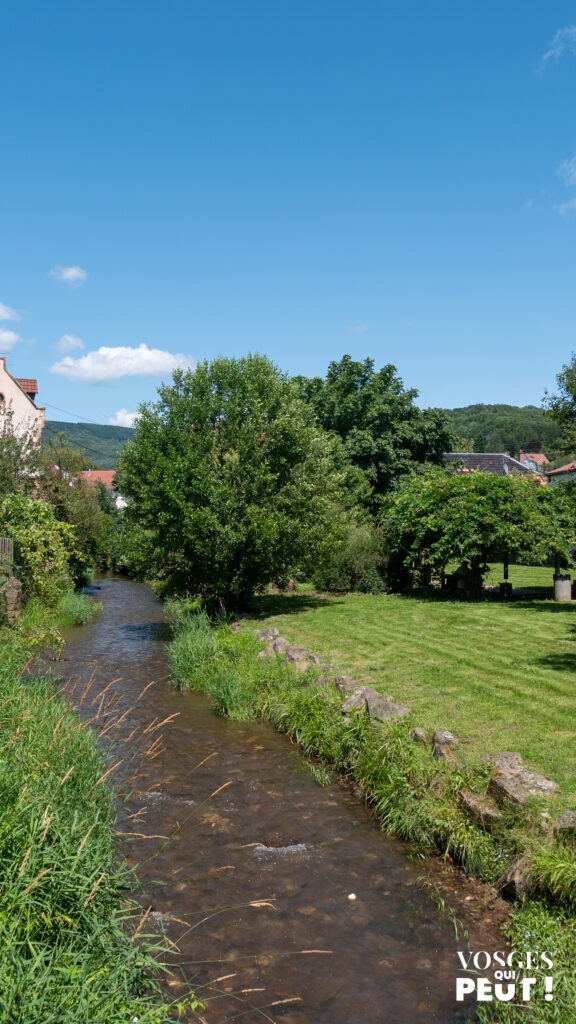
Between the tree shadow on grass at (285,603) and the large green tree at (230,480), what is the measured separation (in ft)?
2.71

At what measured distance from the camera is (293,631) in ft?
55.3

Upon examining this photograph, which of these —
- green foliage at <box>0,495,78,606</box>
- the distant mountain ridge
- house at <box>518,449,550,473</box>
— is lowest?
green foliage at <box>0,495,78,606</box>

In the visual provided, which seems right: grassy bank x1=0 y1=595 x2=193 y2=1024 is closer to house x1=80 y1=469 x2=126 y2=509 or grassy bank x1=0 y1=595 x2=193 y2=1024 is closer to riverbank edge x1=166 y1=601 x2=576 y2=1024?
riverbank edge x1=166 y1=601 x2=576 y2=1024

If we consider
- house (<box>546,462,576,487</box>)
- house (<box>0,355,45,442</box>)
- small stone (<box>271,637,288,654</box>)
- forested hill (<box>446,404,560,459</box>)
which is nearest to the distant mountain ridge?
forested hill (<box>446,404,560,459</box>)

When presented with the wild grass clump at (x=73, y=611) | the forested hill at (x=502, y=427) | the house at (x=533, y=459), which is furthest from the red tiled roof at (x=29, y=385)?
the forested hill at (x=502, y=427)

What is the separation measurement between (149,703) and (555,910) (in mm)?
8704

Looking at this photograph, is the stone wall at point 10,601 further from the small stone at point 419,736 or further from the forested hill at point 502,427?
the forested hill at point 502,427

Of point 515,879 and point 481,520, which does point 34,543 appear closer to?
point 481,520

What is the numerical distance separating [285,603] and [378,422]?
1318 cm

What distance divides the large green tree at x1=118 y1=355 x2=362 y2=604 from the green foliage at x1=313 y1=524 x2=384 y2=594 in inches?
114

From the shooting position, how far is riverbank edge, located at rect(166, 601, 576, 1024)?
4988mm

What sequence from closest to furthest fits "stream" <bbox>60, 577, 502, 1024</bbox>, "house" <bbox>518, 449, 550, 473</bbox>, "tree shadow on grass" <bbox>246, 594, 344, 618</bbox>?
"stream" <bbox>60, 577, 502, 1024</bbox> → "tree shadow on grass" <bbox>246, 594, 344, 618</bbox> → "house" <bbox>518, 449, 550, 473</bbox>

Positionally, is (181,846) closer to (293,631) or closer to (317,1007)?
(317,1007)

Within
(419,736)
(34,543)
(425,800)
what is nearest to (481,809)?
(425,800)
